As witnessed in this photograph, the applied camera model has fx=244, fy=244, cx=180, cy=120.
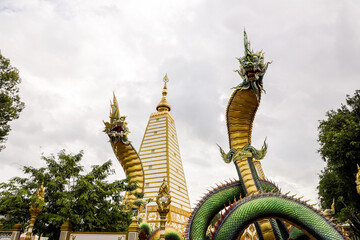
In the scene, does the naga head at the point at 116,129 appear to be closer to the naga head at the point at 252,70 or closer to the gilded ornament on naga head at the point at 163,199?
the gilded ornament on naga head at the point at 163,199

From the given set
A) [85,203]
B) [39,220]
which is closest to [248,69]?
[85,203]

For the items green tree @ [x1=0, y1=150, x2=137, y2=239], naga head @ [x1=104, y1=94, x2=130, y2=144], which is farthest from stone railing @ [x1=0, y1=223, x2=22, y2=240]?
naga head @ [x1=104, y1=94, x2=130, y2=144]

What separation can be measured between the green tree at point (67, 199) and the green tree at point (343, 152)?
13852mm

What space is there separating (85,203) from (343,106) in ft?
70.0

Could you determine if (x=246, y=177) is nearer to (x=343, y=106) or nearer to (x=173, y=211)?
(x=173, y=211)

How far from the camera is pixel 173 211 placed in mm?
18250

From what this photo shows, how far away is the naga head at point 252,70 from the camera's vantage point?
812 cm

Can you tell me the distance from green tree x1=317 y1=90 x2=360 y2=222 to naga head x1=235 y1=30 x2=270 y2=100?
11625mm

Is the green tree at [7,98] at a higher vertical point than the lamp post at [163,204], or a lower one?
higher

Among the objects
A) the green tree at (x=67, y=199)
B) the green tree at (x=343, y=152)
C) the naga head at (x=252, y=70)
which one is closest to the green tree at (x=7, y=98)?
the green tree at (x=67, y=199)

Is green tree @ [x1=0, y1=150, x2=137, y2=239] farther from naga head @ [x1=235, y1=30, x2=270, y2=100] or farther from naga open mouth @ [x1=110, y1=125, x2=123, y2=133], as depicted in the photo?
naga head @ [x1=235, y1=30, x2=270, y2=100]

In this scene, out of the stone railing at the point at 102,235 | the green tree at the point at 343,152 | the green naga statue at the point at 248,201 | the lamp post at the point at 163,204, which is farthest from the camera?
the green tree at the point at 343,152

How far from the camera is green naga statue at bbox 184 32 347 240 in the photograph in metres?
5.49

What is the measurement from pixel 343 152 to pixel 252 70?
1295cm
